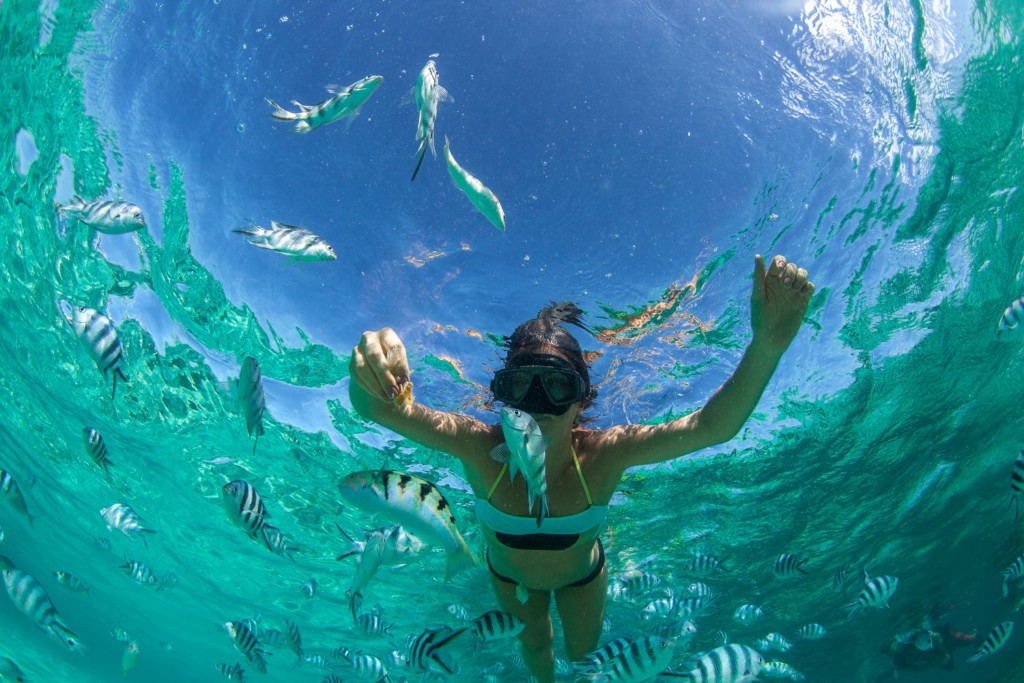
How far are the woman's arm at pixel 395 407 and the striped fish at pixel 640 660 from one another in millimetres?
2005

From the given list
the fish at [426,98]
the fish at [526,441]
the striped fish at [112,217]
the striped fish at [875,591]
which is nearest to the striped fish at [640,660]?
the fish at [526,441]

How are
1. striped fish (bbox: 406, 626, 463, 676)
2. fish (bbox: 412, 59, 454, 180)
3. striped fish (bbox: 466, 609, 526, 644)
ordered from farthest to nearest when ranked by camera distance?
1. striped fish (bbox: 466, 609, 526, 644)
2. striped fish (bbox: 406, 626, 463, 676)
3. fish (bbox: 412, 59, 454, 180)

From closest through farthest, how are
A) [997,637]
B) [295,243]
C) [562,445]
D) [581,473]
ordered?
[562,445] < [581,473] < [295,243] < [997,637]

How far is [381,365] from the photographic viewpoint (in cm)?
254

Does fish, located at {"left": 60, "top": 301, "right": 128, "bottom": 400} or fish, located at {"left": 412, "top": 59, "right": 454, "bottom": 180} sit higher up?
fish, located at {"left": 412, "top": 59, "right": 454, "bottom": 180}

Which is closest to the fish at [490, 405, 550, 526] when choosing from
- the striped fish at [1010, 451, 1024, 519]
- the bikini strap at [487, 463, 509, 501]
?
the bikini strap at [487, 463, 509, 501]

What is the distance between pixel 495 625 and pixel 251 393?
10.9 feet

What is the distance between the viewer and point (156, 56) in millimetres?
7945

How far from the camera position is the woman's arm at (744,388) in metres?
3.27

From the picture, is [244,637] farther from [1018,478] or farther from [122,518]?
[1018,478]

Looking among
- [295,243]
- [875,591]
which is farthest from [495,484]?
[875,591]

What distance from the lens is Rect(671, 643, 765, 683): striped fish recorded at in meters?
3.98

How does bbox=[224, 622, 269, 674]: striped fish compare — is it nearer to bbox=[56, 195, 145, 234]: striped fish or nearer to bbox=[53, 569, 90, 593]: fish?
bbox=[56, 195, 145, 234]: striped fish

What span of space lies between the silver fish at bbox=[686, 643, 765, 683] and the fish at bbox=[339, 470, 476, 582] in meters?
2.08
